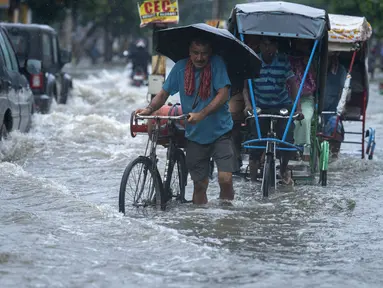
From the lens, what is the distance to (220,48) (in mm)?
7977

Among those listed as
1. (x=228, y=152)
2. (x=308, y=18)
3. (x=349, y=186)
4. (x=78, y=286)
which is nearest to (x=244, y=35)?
(x=308, y=18)

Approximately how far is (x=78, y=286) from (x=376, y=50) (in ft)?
153

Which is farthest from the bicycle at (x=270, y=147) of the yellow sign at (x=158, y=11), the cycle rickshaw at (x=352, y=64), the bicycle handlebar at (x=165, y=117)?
the yellow sign at (x=158, y=11)

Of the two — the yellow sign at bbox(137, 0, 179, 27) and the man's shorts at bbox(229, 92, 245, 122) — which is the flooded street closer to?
the man's shorts at bbox(229, 92, 245, 122)

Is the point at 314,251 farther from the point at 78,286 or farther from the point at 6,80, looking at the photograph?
the point at 6,80

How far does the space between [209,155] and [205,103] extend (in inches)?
21.4

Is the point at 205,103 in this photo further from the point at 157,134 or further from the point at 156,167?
the point at 156,167

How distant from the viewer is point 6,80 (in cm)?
1189

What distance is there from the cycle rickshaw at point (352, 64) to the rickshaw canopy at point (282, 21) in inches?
65.9

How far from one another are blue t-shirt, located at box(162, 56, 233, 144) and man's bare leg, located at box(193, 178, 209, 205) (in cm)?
49

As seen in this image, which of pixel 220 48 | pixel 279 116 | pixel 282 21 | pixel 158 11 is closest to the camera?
pixel 220 48

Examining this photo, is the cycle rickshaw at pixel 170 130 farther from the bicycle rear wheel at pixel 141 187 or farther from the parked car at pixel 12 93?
the parked car at pixel 12 93

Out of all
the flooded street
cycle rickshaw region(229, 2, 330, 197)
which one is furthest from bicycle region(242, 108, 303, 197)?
the flooded street

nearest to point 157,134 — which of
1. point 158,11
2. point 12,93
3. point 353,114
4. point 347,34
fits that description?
point 12,93
